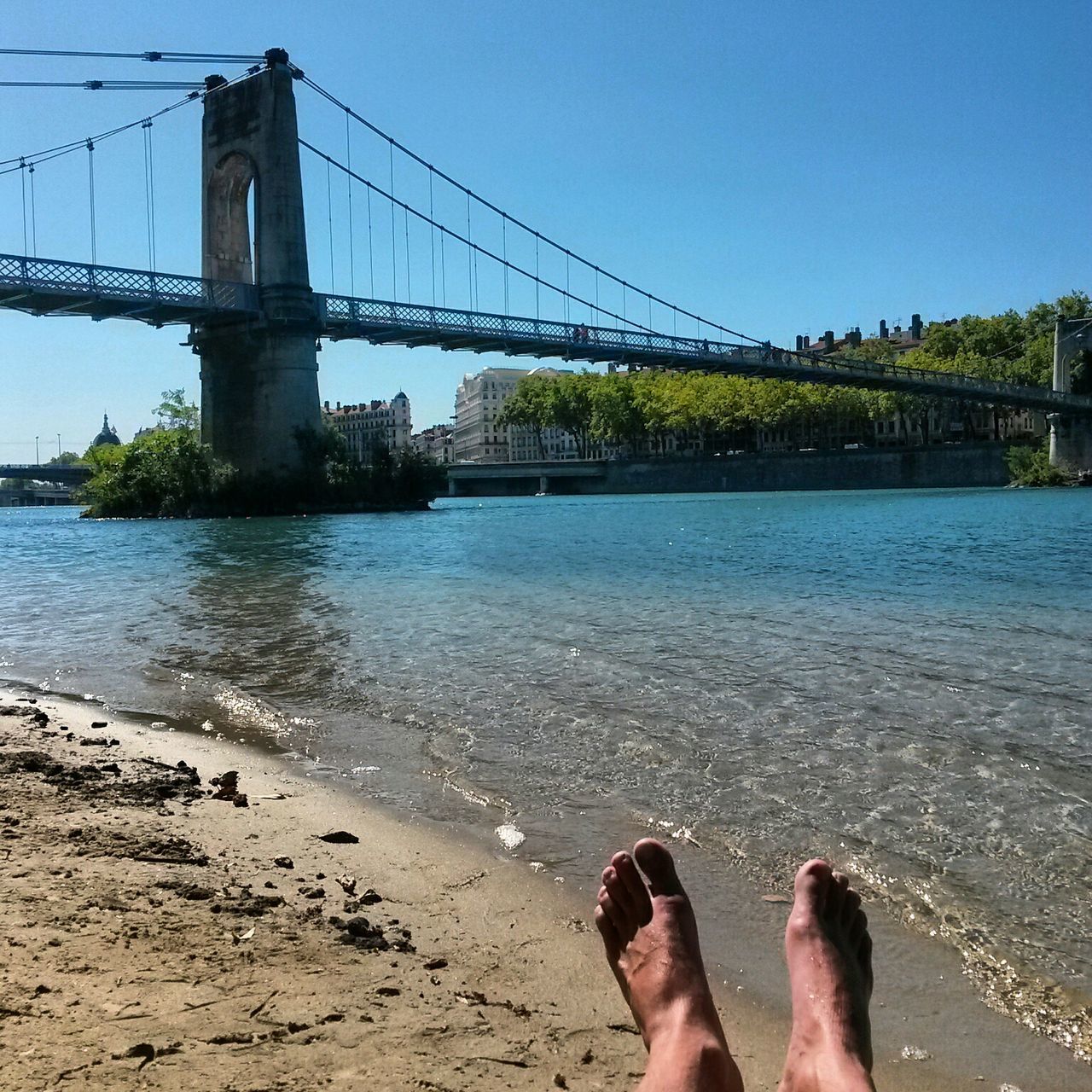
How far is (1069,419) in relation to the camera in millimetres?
63500

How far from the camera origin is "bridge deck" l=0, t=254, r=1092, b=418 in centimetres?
3978

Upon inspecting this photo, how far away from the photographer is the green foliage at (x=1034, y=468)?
207 ft

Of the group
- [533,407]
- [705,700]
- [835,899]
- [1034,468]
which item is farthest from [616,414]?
[835,899]

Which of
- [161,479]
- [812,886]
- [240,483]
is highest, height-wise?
[161,479]

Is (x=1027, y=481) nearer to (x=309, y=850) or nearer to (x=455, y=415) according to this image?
(x=309, y=850)

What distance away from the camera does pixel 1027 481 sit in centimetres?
6419

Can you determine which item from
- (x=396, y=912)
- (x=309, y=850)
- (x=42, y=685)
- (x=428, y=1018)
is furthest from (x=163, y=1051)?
(x=42, y=685)

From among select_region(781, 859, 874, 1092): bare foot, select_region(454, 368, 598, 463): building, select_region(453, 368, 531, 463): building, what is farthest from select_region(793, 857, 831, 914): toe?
select_region(453, 368, 531, 463): building

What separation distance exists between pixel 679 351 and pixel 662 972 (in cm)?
5764

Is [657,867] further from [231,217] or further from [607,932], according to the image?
[231,217]

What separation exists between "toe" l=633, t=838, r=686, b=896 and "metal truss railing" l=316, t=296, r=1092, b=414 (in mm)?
47539

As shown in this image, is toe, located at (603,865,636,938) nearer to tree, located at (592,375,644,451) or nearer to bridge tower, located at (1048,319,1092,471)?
bridge tower, located at (1048,319,1092,471)

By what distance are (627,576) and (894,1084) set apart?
532 inches

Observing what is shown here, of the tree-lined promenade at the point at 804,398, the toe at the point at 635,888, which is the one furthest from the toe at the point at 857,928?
the tree-lined promenade at the point at 804,398
